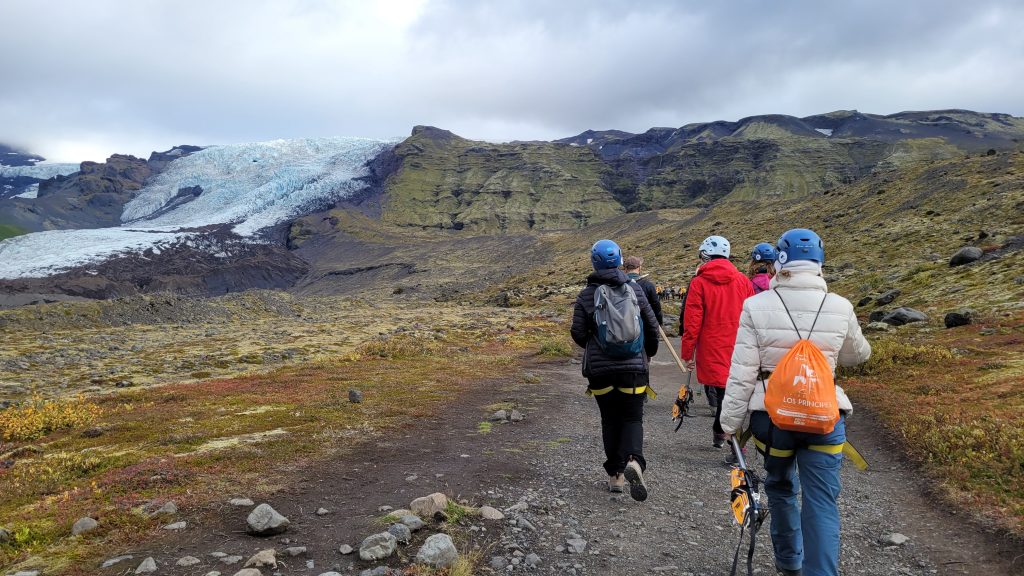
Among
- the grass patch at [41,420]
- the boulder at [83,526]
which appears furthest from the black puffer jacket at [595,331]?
the grass patch at [41,420]

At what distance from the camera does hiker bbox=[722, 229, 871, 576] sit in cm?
402

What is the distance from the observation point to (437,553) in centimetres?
449

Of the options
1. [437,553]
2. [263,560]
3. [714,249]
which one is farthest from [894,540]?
[263,560]

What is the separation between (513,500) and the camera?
6203 mm

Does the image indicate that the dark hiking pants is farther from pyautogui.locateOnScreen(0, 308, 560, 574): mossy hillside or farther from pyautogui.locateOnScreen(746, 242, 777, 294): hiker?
→ pyautogui.locateOnScreen(0, 308, 560, 574): mossy hillside

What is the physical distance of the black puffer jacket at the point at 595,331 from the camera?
19.7 ft

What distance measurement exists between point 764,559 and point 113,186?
23066cm

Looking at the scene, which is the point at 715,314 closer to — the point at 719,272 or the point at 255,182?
the point at 719,272

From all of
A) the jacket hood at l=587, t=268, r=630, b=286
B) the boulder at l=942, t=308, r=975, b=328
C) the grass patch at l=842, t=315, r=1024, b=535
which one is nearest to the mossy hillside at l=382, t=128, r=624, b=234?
the boulder at l=942, t=308, r=975, b=328

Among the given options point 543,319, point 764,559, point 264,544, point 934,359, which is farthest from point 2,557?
point 543,319

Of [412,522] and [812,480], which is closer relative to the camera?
[812,480]

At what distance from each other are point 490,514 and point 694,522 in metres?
2.18

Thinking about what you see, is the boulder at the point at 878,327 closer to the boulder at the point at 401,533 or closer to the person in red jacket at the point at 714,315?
the person in red jacket at the point at 714,315

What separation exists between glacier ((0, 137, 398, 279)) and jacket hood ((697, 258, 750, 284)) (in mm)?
129574
